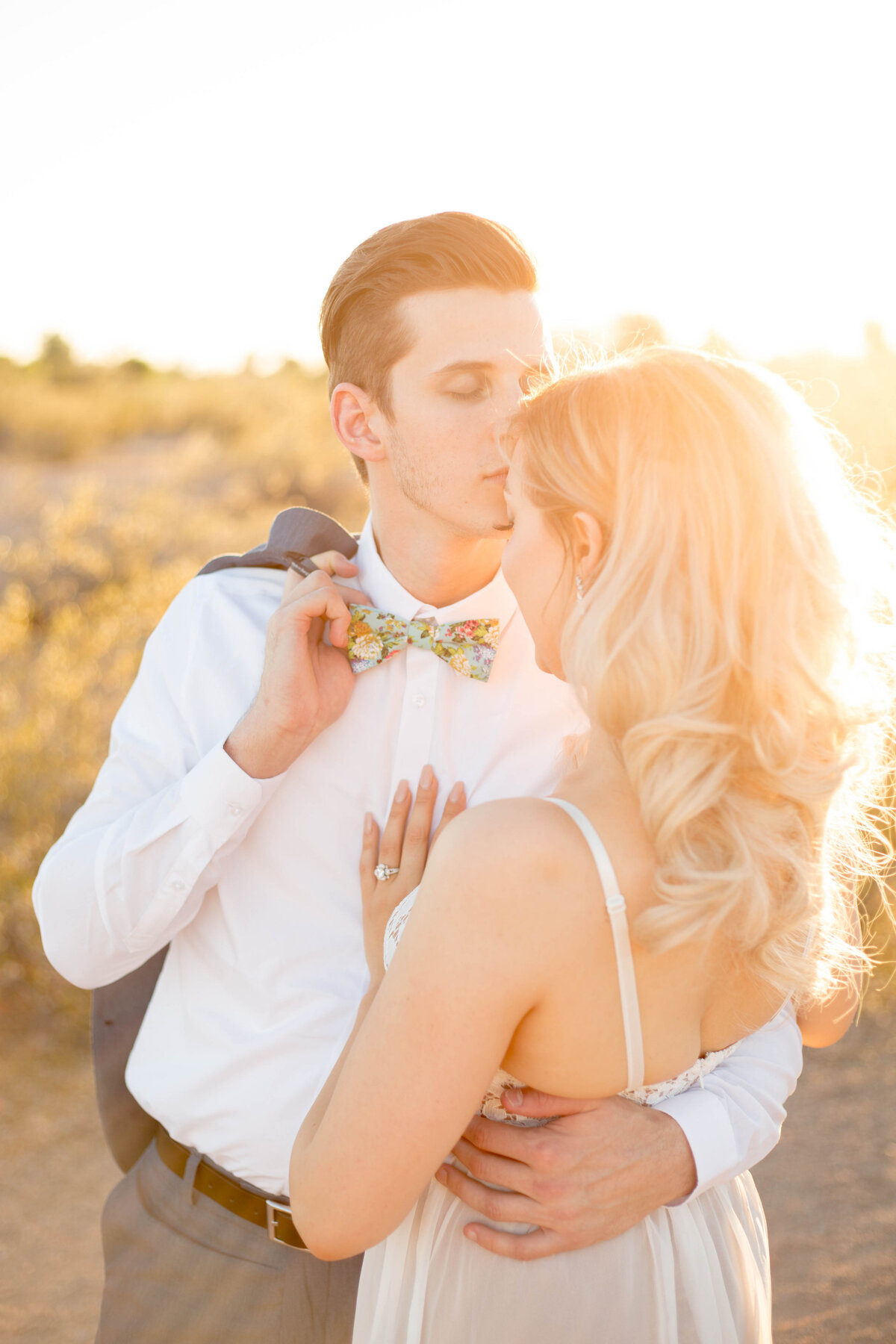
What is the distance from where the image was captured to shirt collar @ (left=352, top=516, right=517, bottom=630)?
2.30 meters

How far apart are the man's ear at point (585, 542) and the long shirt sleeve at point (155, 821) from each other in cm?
78

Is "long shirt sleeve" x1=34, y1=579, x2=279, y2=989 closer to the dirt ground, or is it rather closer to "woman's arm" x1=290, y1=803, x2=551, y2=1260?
"woman's arm" x1=290, y1=803, x2=551, y2=1260

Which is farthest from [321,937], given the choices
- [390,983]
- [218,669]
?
[390,983]

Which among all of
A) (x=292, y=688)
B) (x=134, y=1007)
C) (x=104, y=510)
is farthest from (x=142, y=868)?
(x=104, y=510)

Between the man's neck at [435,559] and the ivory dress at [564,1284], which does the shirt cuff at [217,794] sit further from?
the man's neck at [435,559]

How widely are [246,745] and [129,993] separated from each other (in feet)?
2.61

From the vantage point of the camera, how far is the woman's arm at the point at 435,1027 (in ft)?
4.09

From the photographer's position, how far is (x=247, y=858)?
6.74 ft

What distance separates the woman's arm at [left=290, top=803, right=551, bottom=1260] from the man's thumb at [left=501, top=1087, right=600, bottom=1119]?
0.20 m

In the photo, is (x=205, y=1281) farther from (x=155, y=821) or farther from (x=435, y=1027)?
(x=435, y=1027)

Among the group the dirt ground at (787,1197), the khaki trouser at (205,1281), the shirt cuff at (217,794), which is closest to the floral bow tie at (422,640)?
the shirt cuff at (217,794)

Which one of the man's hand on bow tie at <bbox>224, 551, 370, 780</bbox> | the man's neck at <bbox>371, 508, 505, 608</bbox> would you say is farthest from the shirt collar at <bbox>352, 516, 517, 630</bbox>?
the man's hand on bow tie at <bbox>224, 551, 370, 780</bbox>

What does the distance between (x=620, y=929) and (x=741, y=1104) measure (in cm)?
65

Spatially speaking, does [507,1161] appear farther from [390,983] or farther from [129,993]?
[129,993]
